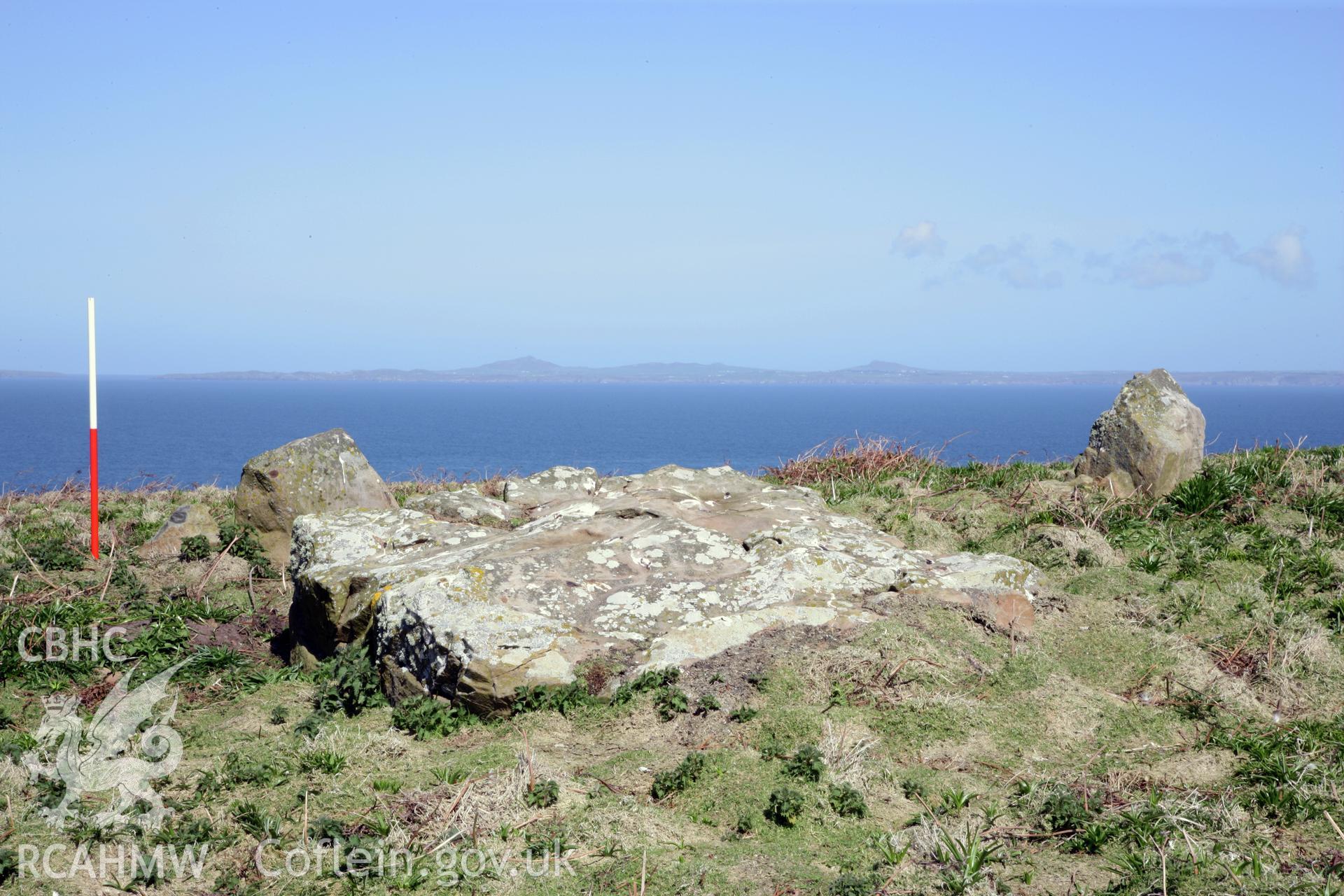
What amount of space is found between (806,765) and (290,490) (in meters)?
9.61

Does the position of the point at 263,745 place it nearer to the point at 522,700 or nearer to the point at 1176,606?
the point at 522,700

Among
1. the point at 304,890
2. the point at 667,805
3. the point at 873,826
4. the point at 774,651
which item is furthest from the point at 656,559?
the point at 304,890

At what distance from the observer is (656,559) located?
9438mm

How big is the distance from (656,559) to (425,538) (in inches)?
110

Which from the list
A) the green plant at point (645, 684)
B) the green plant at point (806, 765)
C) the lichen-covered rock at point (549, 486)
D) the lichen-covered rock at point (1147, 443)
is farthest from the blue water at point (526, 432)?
the green plant at point (806, 765)

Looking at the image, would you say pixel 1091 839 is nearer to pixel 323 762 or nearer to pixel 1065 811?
pixel 1065 811

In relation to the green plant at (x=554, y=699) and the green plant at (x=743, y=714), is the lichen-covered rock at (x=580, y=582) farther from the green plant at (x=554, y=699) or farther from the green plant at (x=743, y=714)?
the green plant at (x=743, y=714)

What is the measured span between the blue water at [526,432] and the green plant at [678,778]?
43.5ft

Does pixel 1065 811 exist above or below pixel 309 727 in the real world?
above

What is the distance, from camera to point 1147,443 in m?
14.3

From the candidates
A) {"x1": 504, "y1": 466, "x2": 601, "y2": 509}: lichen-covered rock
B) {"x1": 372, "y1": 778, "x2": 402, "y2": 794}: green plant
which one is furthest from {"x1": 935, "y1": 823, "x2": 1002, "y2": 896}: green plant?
{"x1": 504, "y1": 466, "x2": 601, "y2": 509}: lichen-covered rock

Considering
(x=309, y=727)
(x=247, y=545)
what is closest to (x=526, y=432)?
(x=247, y=545)

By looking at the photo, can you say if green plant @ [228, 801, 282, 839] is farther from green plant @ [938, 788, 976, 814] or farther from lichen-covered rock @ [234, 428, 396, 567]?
lichen-covered rock @ [234, 428, 396, 567]

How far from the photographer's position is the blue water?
6219cm
